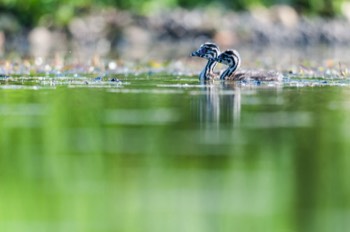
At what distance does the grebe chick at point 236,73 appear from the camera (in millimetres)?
14320

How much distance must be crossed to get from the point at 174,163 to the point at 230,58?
782 cm

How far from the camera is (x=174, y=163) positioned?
7.48 metres

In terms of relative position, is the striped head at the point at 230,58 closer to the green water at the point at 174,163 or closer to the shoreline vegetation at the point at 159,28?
the green water at the point at 174,163

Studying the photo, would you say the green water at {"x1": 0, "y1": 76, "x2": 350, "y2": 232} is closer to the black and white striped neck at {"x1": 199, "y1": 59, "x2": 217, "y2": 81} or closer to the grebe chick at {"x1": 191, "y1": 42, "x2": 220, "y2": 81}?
the black and white striped neck at {"x1": 199, "y1": 59, "x2": 217, "y2": 81}

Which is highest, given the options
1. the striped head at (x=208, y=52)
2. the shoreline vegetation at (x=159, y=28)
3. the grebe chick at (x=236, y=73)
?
the shoreline vegetation at (x=159, y=28)

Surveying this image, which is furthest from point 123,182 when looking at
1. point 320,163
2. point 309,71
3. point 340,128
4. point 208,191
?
point 309,71

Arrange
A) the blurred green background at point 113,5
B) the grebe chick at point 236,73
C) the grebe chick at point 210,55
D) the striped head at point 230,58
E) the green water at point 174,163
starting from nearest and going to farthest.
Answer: the green water at point 174,163 → the grebe chick at point 236,73 → the striped head at point 230,58 → the grebe chick at point 210,55 → the blurred green background at point 113,5

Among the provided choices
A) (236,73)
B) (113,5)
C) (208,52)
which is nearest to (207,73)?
(236,73)

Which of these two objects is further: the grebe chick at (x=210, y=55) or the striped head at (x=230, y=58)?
the grebe chick at (x=210, y=55)

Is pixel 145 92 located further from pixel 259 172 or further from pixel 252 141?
pixel 259 172

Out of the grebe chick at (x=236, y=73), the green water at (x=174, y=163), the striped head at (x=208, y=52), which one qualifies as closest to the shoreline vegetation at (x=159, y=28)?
the striped head at (x=208, y=52)

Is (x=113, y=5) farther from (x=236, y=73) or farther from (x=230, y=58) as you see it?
(x=236, y=73)

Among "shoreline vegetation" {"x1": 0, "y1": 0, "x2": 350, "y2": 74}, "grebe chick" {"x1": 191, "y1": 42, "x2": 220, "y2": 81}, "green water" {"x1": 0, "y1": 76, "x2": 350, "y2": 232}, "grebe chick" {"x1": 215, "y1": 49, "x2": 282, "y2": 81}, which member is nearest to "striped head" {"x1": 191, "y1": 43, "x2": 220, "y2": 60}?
"grebe chick" {"x1": 191, "y1": 42, "x2": 220, "y2": 81}

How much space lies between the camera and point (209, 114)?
1016 cm
